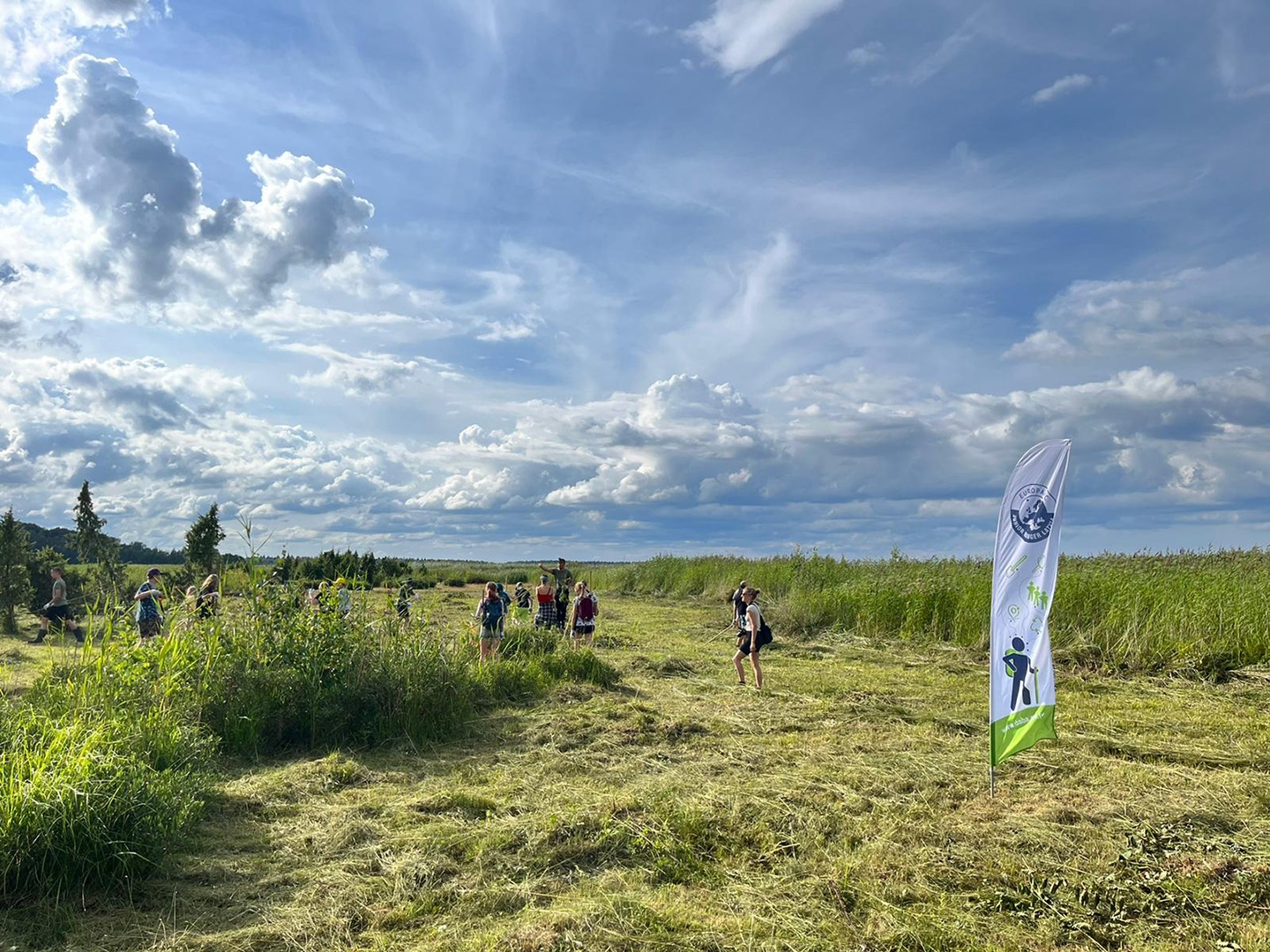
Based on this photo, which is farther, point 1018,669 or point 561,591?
point 561,591

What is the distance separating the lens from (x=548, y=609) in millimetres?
13820

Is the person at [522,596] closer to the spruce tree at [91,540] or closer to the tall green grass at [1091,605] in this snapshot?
the tall green grass at [1091,605]

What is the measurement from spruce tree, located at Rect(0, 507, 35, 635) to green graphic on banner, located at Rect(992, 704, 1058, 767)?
19.5 meters

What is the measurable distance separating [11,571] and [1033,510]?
796 inches

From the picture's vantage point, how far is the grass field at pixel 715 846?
13.3 feet

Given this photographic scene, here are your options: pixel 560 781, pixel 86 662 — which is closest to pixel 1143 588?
pixel 560 781

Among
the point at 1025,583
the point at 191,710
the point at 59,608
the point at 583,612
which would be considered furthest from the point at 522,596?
the point at 1025,583

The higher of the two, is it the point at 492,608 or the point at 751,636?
the point at 492,608

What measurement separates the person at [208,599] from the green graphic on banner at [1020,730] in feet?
23.9

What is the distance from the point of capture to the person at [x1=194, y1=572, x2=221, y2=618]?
866cm

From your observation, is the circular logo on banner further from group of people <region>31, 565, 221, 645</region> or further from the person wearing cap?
group of people <region>31, 565, 221, 645</region>

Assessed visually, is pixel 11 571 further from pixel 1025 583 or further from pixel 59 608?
pixel 1025 583

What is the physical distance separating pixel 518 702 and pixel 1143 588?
9857 mm

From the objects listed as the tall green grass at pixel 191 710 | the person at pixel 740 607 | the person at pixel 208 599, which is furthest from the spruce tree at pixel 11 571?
the person at pixel 740 607
